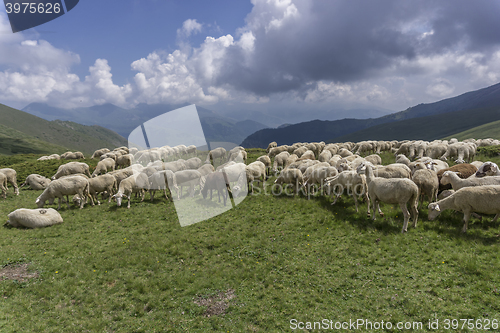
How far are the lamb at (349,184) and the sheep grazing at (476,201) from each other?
4.28 meters

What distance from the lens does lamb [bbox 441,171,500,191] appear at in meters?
13.8

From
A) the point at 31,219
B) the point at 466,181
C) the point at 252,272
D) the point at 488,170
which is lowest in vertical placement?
the point at 252,272

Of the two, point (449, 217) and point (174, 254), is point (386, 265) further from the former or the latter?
point (174, 254)

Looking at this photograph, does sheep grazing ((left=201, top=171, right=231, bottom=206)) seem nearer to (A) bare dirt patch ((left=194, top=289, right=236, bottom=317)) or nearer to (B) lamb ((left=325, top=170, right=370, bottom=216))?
(B) lamb ((left=325, top=170, right=370, bottom=216))

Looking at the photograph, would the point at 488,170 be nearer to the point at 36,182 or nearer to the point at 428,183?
the point at 428,183

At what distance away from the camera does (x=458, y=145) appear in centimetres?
2959

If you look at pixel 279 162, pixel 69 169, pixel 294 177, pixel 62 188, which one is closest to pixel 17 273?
pixel 62 188

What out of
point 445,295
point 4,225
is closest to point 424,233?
point 445,295

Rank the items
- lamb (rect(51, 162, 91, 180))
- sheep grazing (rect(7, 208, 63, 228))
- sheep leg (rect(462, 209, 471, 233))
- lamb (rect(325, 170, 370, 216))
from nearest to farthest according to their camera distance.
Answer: sheep leg (rect(462, 209, 471, 233)) < sheep grazing (rect(7, 208, 63, 228)) < lamb (rect(325, 170, 370, 216)) < lamb (rect(51, 162, 91, 180))

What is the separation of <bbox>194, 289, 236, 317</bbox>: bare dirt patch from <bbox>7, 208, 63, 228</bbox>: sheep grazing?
14.0m

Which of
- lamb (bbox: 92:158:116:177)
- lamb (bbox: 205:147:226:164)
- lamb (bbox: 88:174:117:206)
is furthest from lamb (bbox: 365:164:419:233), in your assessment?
lamb (bbox: 92:158:116:177)

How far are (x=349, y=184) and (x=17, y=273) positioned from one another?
20886 millimetres

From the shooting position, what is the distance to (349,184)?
1709 cm

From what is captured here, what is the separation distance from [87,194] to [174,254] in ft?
44.4
